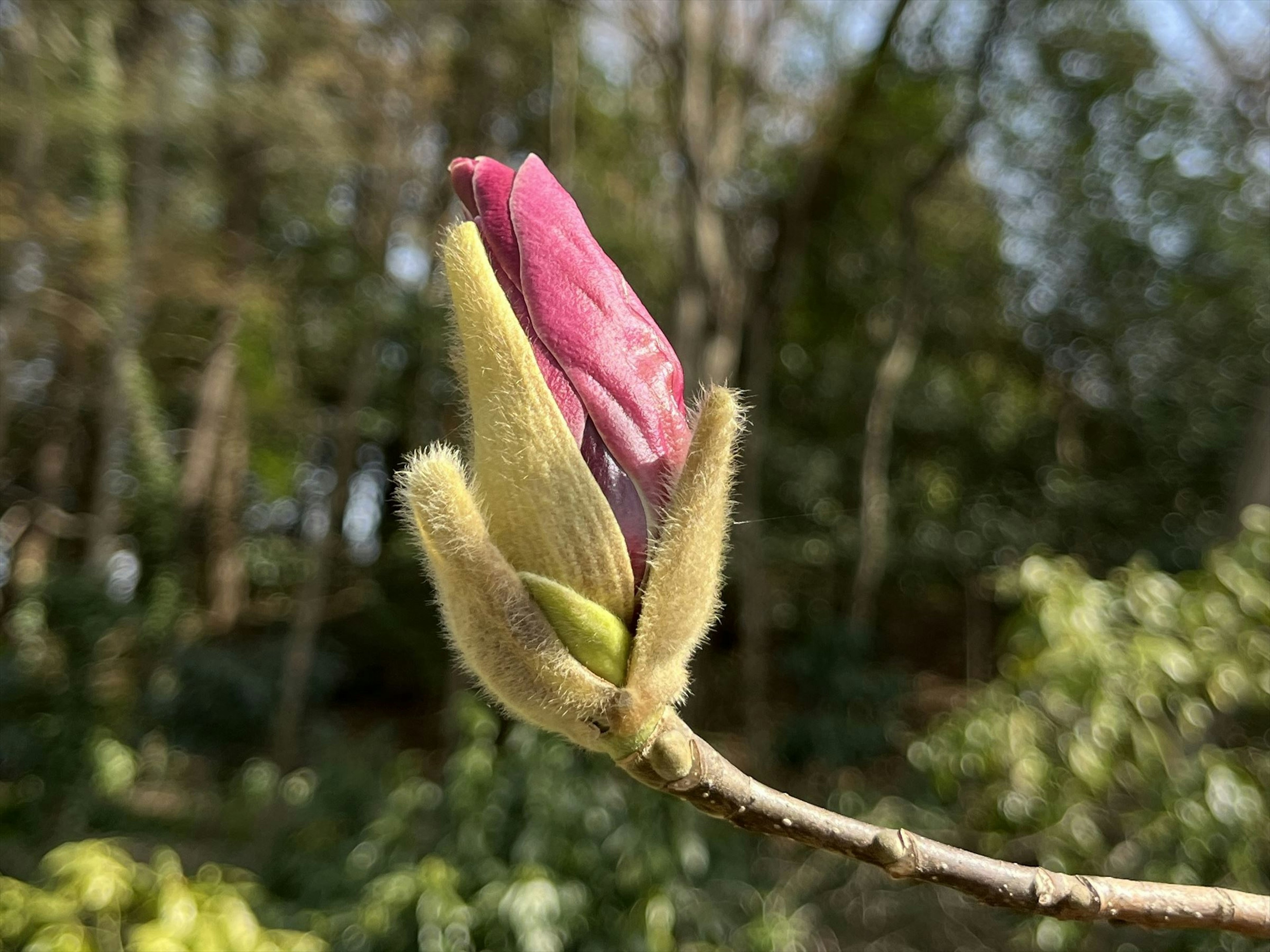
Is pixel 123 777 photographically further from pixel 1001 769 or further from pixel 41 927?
pixel 1001 769

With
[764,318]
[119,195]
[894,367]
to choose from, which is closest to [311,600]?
[119,195]

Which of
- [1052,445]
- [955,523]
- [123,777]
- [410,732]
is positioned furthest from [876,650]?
[123,777]

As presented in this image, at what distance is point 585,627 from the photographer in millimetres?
472

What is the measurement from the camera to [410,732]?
26.4ft

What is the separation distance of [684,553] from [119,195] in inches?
250

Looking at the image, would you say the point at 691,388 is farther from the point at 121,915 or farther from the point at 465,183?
the point at 465,183

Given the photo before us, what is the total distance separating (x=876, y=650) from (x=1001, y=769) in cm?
583

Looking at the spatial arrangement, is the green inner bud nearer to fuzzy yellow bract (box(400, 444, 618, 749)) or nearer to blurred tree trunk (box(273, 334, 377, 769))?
fuzzy yellow bract (box(400, 444, 618, 749))

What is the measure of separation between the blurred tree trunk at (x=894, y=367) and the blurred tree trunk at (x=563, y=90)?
2046 millimetres

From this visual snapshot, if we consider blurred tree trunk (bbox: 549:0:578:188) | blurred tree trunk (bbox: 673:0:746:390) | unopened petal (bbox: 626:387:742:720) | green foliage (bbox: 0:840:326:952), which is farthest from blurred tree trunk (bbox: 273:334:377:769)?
unopened petal (bbox: 626:387:742:720)

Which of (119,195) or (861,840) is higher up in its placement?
(861,840)

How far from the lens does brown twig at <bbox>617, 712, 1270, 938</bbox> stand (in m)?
0.48

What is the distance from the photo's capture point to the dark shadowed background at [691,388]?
2.61 meters

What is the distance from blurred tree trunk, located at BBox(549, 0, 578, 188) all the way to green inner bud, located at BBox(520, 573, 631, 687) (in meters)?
5.11
